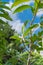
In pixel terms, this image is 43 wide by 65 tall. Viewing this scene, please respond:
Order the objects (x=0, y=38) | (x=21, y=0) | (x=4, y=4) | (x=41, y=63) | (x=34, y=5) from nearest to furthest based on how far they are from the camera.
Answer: (x=21, y=0)
(x=34, y=5)
(x=4, y=4)
(x=0, y=38)
(x=41, y=63)

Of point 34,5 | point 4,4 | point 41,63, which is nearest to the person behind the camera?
point 34,5

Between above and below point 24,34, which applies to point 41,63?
above

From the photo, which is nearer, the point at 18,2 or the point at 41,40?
the point at 18,2

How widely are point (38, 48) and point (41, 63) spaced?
14.7 feet

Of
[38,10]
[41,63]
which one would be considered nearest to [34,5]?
[38,10]

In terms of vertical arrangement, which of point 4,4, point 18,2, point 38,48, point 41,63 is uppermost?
point 41,63

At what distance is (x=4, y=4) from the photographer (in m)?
2.55

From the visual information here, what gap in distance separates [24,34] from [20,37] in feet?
0.30

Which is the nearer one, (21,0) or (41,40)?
(21,0)

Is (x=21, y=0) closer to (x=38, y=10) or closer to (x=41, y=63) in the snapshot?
(x=38, y=10)

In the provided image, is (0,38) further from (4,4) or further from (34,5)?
(34,5)

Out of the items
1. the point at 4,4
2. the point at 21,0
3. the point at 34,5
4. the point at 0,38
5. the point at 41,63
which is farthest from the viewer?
the point at 41,63

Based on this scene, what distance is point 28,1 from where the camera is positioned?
7.44 feet

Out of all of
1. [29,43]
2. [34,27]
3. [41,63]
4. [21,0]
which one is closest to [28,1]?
[21,0]
